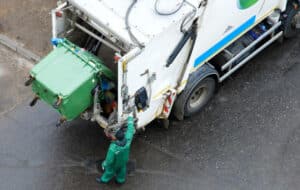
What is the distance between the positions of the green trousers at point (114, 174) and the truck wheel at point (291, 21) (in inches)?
156

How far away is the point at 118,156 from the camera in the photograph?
26.3 ft

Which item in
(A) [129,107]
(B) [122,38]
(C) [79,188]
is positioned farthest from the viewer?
(C) [79,188]

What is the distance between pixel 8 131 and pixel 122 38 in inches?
111

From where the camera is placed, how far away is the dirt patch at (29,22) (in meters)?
10.5

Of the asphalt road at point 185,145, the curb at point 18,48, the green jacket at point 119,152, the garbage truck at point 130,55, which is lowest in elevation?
the asphalt road at point 185,145

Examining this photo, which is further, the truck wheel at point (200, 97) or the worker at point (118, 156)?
the truck wheel at point (200, 97)

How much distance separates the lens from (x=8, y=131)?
926 cm

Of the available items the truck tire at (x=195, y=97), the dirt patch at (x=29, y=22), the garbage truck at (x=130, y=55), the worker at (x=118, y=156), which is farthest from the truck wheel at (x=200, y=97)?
the dirt patch at (x=29, y=22)

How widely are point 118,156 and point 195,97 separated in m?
2.01

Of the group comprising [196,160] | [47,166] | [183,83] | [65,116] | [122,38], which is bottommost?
[196,160]

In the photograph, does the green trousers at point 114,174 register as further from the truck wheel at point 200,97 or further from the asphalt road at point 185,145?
the truck wheel at point 200,97

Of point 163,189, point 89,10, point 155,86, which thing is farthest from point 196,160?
point 89,10

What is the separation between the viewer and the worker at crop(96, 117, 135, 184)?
25.7 feet

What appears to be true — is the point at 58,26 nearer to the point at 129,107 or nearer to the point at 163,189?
the point at 129,107
